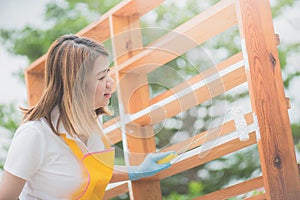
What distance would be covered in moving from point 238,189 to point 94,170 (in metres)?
0.56

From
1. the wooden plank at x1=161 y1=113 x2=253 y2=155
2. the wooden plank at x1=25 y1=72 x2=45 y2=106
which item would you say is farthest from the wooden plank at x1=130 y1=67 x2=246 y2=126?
the wooden plank at x1=25 y1=72 x2=45 y2=106

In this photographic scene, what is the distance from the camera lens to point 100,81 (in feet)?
6.39

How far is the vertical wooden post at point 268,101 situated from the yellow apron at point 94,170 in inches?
22.4

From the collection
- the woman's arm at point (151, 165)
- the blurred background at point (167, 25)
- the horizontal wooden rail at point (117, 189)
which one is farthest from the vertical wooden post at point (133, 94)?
the blurred background at point (167, 25)

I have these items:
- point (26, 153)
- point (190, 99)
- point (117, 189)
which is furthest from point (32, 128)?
point (117, 189)

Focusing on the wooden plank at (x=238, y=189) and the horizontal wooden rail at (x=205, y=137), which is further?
the wooden plank at (x=238, y=189)

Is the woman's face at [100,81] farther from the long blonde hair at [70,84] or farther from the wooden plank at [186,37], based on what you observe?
the wooden plank at [186,37]

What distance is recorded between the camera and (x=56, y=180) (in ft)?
6.44

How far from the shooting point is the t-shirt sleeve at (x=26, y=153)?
1.88 m

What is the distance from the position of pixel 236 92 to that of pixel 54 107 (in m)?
2.83

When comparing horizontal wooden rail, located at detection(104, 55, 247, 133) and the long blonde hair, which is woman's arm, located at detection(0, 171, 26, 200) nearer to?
the long blonde hair

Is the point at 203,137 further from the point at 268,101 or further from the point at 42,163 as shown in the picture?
the point at 42,163

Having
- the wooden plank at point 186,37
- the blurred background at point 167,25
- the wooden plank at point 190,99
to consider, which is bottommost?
the wooden plank at point 190,99

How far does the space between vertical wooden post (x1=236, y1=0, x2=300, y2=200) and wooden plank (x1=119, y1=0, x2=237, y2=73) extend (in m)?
0.10
